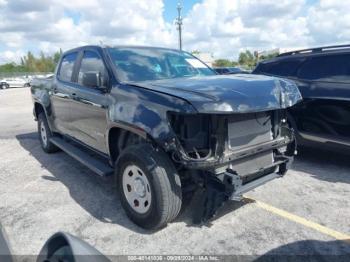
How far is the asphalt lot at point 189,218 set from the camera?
130 inches

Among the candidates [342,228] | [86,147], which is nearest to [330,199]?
[342,228]

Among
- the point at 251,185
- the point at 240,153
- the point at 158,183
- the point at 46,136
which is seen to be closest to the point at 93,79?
the point at 158,183

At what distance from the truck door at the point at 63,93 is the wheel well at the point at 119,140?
138cm

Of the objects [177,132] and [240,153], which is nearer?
[177,132]

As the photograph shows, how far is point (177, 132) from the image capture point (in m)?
3.27

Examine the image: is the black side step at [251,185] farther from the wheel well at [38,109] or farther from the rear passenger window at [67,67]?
the wheel well at [38,109]

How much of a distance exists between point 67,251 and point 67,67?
4499 mm

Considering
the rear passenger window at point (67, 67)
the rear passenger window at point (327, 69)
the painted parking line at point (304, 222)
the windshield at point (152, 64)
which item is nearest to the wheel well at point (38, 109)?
the rear passenger window at point (67, 67)

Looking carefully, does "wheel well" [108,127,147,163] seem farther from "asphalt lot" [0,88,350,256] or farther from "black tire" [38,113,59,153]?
"black tire" [38,113,59,153]

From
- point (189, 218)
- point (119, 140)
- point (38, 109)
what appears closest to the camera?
point (189, 218)

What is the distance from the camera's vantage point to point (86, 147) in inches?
200

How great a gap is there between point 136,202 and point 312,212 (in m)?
1.99

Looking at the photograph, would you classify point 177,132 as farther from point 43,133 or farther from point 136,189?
point 43,133

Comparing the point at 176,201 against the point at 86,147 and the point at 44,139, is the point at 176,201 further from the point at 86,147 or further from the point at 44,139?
the point at 44,139
